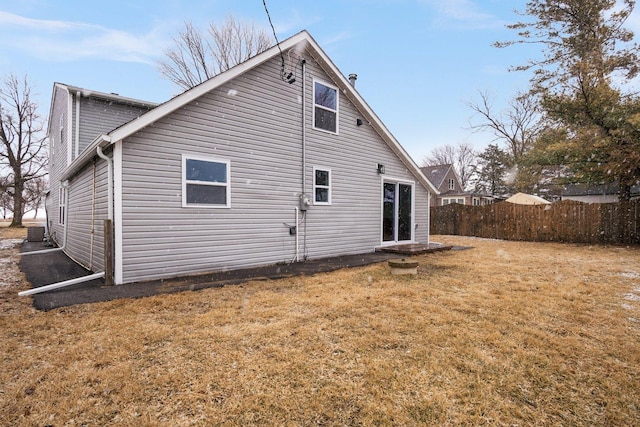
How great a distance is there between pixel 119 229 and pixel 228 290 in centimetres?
216

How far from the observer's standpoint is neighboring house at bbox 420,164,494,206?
29.8 m

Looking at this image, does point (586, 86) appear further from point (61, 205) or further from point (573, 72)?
point (61, 205)

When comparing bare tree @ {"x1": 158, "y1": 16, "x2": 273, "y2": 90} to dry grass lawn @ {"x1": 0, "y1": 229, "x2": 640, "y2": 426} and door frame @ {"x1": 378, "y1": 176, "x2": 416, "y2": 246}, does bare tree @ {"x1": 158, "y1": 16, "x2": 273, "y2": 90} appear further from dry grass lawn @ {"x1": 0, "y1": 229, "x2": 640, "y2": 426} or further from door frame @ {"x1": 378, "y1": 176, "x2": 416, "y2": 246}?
dry grass lawn @ {"x1": 0, "y1": 229, "x2": 640, "y2": 426}

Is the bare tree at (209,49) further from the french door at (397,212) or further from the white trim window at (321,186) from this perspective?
the white trim window at (321,186)

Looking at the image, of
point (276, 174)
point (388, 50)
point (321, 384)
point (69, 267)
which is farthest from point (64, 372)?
point (388, 50)

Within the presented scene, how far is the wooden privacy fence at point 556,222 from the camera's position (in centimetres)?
1173

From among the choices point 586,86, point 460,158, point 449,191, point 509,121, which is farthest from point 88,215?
point 460,158

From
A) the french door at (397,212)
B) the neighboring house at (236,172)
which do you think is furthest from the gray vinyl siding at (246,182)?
the french door at (397,212)

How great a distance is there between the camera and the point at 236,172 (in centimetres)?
657

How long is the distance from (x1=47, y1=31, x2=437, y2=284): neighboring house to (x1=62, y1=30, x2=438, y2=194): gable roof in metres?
0.03

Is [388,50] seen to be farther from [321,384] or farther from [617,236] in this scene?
[321,384]

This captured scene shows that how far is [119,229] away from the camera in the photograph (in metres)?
5.13

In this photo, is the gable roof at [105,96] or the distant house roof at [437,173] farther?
the distant house roof at [437,173]

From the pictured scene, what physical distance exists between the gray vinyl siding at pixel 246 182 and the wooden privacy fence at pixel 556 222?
29.1 ft
